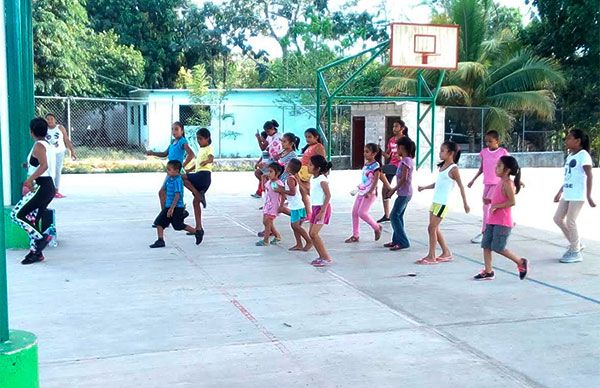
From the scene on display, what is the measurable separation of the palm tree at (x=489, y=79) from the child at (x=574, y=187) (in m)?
18.1

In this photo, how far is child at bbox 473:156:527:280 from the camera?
7.21 m

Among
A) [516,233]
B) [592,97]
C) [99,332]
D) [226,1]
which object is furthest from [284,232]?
[226,1]

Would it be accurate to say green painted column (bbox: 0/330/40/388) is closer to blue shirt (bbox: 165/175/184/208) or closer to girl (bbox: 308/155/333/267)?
girl (bbox: 308/155/333/267)

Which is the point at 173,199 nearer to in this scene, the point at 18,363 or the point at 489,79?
the point at 18,363

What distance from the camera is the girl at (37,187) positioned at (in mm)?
8070

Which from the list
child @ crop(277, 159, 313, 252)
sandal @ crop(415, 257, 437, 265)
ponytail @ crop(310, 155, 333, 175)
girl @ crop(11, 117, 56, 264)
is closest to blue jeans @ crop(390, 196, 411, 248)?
sandal @ crop(415, 257, 437, 265)

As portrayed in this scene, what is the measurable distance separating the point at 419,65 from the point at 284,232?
12.7m

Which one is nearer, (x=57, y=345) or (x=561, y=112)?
(x=57, y=345)

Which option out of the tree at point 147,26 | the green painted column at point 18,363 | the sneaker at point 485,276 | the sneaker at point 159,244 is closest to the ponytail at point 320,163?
the sneaker at point 485,276

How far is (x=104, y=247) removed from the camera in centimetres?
949

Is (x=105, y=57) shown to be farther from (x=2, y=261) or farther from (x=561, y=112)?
(x=2, y=261)

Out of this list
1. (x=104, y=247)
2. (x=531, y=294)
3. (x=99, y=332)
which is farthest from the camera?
(x=104, y=247)

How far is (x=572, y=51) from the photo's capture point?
2786cm

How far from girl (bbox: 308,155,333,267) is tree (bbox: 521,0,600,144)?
21122 millimetres
